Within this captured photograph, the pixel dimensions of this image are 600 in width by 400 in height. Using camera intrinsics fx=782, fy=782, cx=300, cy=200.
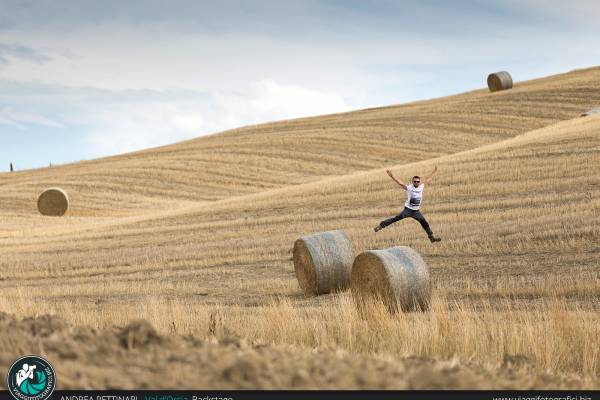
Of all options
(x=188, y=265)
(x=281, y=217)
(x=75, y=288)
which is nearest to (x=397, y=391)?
(x=75, y=288)

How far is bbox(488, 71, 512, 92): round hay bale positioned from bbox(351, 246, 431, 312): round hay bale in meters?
53.2

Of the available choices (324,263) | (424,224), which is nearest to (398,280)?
(324,263)

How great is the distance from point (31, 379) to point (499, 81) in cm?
6083

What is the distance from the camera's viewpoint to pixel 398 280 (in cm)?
1029

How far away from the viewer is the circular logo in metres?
3.46

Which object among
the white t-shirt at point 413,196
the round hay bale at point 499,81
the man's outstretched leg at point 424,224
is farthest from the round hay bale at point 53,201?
the round hay bale at point 499,81

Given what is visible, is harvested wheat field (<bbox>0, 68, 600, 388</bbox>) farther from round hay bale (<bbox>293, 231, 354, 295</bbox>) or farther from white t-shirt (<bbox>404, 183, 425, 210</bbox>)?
white t-shirt (<bbox>404, 183, 425, 210</bbox>)

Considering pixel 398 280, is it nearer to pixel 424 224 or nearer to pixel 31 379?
pixel 424 224

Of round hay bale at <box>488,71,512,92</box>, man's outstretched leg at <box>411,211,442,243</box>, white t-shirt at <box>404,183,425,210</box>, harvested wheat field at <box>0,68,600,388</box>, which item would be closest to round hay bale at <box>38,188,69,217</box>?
harvested wheat field at <box>0,68,600,388</box>

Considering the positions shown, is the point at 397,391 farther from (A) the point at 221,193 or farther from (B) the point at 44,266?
(A) the point at 221,193

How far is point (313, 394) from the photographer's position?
341cm

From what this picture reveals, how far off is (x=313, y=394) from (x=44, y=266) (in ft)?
54.4

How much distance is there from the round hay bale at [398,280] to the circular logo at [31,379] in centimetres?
675

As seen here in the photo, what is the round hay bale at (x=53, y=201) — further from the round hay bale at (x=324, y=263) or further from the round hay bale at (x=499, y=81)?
the round hay bale at (x=499, y=81)
